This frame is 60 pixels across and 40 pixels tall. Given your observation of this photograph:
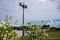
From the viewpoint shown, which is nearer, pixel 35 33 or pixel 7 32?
pixel 7 32

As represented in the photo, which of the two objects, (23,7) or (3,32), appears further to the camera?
(23,7)

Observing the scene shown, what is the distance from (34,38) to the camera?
11.3 meters

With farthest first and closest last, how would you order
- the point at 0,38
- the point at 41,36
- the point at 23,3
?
1. the point at 23,3
2. the point at 41,36
3. the point at 0,38

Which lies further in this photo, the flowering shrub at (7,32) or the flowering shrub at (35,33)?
the flowering shrub at (35,33)

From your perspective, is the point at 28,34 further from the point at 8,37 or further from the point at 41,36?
the point at 8,37

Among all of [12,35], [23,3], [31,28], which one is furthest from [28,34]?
[23,3]

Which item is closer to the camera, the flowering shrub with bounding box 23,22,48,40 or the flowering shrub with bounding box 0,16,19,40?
the flowering shrub with bounding box 0,16,19,40

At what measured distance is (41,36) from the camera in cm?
1124

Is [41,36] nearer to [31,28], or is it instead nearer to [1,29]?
[31,28]

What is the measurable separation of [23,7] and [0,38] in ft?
84.0

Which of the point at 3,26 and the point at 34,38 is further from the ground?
the point at 3,26

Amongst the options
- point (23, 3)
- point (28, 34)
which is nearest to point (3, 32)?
point (28, 34)

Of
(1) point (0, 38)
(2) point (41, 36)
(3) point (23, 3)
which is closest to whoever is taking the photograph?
(1) point (0, 38)

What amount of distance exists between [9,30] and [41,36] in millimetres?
2116
